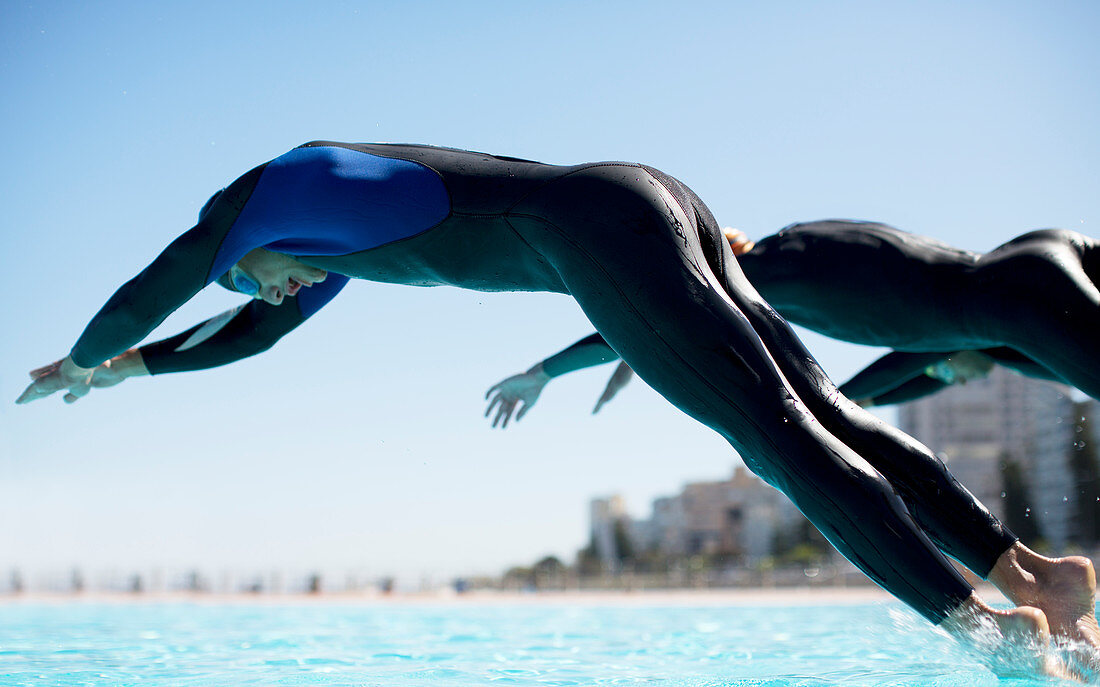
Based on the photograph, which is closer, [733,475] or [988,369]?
[988,369]

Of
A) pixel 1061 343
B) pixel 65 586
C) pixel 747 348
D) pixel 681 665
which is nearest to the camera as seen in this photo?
pixel 747 348

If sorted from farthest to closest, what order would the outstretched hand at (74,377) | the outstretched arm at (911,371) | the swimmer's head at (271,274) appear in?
the outstretched arm at (911,371) < the outstretched hand at (74,377) < the swimmer's head at (271,274)

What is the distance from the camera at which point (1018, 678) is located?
6.72 feet

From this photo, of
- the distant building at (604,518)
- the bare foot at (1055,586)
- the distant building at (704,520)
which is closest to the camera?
the bare foot at (1055,586)

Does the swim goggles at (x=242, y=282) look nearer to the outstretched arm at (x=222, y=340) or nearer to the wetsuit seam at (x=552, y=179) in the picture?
the outstretched arm at (x=222, y=340)

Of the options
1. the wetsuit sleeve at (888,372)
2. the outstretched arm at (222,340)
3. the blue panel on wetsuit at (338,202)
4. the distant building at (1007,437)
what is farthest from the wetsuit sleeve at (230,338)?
the distant building at (1007,437)

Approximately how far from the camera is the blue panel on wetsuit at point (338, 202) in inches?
98.0

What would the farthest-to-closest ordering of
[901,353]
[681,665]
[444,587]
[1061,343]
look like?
[444,587]
[901,353]
[681,665]
[1061,343]

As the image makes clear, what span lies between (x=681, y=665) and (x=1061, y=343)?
78.9 inches

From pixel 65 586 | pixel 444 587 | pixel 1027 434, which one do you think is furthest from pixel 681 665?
pixel 1027 434

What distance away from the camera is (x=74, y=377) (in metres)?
3.14

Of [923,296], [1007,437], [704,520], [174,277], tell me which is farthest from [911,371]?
[704,520]

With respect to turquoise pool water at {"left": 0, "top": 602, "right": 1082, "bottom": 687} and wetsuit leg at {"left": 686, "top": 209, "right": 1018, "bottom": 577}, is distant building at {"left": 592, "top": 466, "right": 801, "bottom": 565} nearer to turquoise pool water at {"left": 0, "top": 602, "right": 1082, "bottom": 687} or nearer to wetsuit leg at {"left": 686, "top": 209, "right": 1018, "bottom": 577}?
turquoise pool water at {"left": 0, "top": 602, "right": 1082, "bottom": 687}

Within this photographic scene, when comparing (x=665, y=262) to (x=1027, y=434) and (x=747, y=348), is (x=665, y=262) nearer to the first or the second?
(x=747, y=348)
